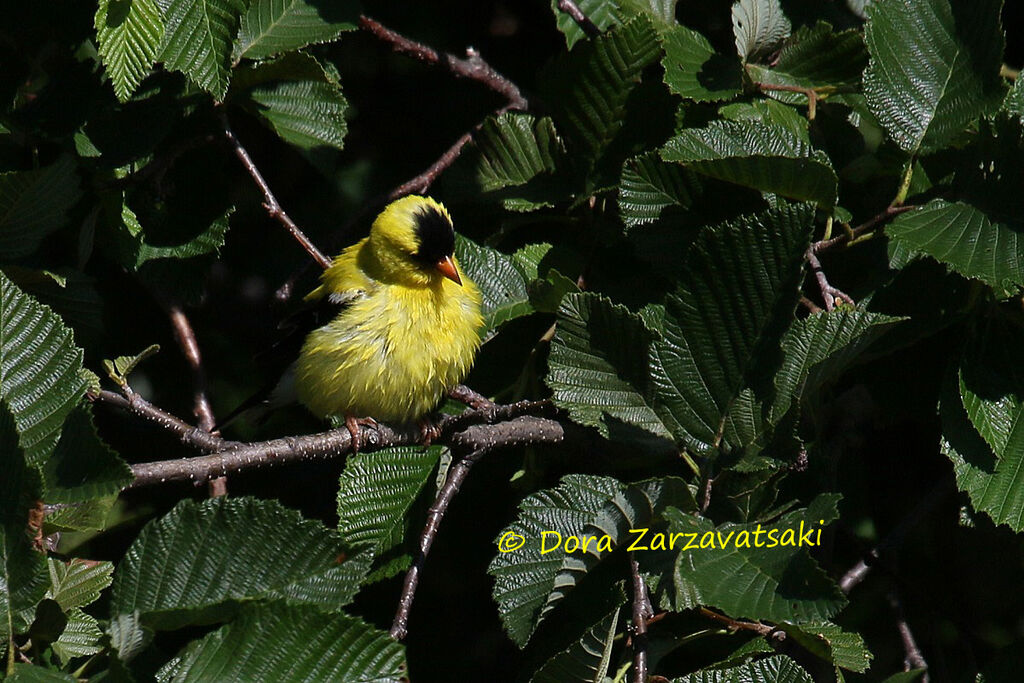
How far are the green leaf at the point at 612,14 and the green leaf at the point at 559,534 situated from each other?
52.2 inches

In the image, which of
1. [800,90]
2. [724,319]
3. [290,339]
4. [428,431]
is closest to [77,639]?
[428,431]

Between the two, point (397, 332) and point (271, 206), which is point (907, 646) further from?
point (271, 206)

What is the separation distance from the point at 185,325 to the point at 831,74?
202 centimetres

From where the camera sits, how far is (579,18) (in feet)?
9.13

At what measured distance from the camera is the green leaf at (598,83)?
259 centimetres

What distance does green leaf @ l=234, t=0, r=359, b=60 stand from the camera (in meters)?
2.62

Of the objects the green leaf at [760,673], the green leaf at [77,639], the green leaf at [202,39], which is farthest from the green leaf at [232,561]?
the green leaf at [202,39]

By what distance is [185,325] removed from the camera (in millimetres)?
3189

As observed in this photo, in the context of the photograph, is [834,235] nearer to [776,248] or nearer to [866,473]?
[776,248]

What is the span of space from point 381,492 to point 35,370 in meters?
0.82

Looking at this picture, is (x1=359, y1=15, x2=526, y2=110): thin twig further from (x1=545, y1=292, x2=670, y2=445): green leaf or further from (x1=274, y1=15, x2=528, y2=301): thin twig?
(x1=545, y1=292, x2=670, y2=445): green leaf

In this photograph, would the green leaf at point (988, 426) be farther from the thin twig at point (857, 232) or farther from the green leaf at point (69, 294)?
the green leaf at point (69, 294)

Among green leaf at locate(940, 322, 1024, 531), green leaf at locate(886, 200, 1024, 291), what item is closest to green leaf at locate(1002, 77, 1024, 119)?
green leaf at locate(886, 200, 1024, 291)

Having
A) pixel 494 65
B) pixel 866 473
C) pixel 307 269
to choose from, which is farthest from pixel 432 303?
pixel 866 473
